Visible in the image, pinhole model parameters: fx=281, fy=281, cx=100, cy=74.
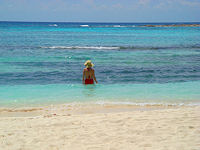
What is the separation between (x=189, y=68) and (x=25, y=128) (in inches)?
467

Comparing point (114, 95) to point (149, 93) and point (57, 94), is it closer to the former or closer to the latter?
point (149, 93)

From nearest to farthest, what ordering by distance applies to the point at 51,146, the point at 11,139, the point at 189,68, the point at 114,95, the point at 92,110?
the point at 51,146 → the point at 11,139 → the point at 92,110 → the point at 114,95 → the point at 189,68

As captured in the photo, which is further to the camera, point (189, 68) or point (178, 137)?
point (189, 68)

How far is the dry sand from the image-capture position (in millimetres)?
5125

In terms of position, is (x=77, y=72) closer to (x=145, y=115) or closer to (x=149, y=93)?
(x=149, y=93)

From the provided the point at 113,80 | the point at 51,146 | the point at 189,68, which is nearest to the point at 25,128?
the point at 51,146

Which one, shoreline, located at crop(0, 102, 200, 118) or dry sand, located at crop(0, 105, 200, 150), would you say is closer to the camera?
dry sand, located at crop(0, 105, 200, 150)

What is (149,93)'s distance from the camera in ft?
33.2

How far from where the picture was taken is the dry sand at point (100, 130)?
16.8 ft

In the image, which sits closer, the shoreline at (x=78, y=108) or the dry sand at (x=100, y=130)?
the dry sand at (x=100, y=130)

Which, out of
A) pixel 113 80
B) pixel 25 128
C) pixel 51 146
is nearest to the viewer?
pixel 51 146

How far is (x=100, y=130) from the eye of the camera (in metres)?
5.90

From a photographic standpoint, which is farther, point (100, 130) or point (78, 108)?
point (78, 108)

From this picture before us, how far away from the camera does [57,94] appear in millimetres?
10023
